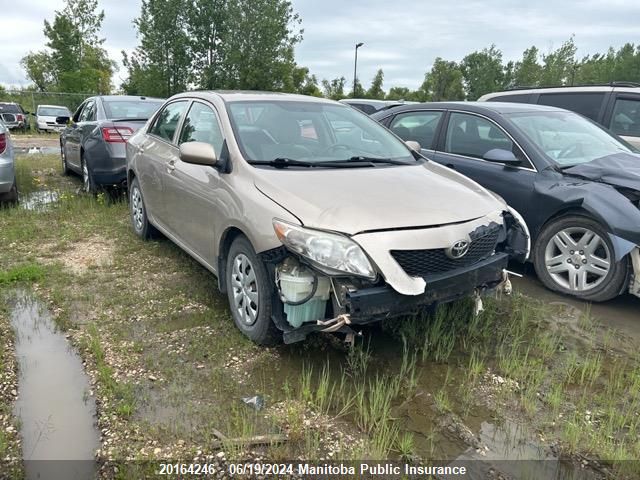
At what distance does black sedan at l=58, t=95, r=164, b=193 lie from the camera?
7.04m

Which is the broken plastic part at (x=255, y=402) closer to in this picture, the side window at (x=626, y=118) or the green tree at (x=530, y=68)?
the side window at (x=626, y=118)

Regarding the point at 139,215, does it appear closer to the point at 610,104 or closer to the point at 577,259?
the point at 577,259

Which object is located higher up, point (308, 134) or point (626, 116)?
point (626, 116)

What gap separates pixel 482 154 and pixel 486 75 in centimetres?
6006

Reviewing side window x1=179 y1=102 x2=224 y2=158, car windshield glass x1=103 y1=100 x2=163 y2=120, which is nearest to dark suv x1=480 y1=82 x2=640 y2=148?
side window x1=179 y1=102 x2=224 y2=158

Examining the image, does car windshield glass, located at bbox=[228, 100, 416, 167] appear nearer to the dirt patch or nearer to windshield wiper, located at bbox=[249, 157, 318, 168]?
windshield wiper, located at bbox=[249, 157, 318, 168]

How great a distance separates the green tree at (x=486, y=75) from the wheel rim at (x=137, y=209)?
58154 millimetres

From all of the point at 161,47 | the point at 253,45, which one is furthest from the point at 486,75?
the point at 161,47

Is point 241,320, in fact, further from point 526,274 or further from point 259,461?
point 526,274

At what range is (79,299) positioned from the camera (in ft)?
14.0

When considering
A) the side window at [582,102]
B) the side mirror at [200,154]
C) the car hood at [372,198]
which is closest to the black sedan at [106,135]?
the side mirror at [200,154]

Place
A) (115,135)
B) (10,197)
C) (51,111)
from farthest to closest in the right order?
(51,111) → (10,197) → (115,135)

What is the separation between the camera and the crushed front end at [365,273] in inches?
111

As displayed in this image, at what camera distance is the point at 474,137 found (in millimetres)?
5473
